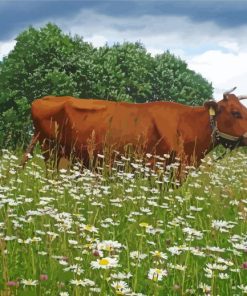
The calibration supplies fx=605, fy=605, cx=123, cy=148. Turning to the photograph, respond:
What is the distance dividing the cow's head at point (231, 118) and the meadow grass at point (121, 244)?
3.23 ft

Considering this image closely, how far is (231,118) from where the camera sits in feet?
36.2

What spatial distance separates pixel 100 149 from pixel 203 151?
6.35 feet

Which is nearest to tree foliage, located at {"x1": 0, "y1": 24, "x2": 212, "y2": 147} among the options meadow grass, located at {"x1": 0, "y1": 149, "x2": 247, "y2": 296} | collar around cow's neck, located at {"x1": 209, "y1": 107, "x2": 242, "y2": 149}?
collar around cow's neck, located at {"x1": 209, "y1": 107, "x2": 242, "y2": 149}

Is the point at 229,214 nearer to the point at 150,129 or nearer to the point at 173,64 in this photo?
the point at 150,129

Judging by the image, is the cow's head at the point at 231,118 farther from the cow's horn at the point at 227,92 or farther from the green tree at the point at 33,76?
the green tree at the point at 33,76

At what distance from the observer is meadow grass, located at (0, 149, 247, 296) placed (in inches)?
153

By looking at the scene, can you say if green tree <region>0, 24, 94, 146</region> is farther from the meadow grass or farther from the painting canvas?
the meadow grass

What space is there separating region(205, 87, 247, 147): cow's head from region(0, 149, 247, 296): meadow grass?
0.99m

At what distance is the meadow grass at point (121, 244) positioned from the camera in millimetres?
3896

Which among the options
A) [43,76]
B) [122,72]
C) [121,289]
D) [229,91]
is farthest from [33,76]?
[121,289]

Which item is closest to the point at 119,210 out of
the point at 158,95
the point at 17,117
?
the point at 17,117

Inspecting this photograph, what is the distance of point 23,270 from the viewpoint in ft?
14.9

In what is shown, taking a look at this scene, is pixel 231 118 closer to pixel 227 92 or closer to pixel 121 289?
pixel 227 92

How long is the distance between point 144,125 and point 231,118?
66.4 inches
